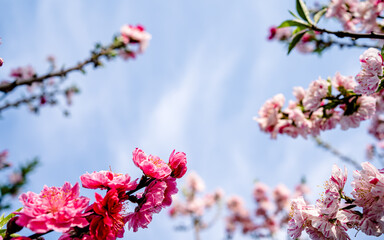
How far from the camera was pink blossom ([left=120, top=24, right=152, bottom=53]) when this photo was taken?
4.17m

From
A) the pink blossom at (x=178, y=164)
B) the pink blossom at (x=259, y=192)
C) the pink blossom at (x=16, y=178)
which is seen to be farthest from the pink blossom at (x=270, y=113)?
the pink blossom at (x=259, y=192)

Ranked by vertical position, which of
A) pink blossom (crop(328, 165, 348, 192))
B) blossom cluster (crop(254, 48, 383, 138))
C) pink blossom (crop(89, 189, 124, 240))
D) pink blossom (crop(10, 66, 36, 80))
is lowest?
pink blossom (crop(328, 165, 348, 192))

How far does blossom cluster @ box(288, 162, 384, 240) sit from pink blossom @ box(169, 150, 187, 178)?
585 millimetres

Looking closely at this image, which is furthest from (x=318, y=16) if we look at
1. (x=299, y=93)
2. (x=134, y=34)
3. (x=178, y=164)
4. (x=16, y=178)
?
(x=16, y=178)

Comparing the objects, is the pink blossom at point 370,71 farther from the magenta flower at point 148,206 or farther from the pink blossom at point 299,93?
the magenta flower at point 148,206

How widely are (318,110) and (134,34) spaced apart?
294 centimetres

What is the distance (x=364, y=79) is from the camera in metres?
1.58

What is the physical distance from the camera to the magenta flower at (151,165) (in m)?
1.17

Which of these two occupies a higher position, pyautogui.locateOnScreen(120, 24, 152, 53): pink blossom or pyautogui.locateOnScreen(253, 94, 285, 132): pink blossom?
pyautogui.locateOnScreen(120, 24, 152, 53): pink blossom

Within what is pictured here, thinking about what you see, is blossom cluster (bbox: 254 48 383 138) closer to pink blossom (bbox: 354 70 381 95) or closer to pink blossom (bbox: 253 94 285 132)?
pink blossom (bbox: 253 94 285 132)

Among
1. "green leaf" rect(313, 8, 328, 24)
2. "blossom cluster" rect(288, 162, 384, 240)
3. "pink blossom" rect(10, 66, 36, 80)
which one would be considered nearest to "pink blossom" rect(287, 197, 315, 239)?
"blossom cluster" rect(288, 162, 384, 240)

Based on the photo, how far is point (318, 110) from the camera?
2.60 m

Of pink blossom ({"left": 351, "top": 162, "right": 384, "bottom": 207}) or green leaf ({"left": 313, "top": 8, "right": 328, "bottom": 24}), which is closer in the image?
pink blossom ({"left": 351, "top": 162, "right": 384, "bottom": 207})

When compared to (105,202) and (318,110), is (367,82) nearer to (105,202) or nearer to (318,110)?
(318,110)
